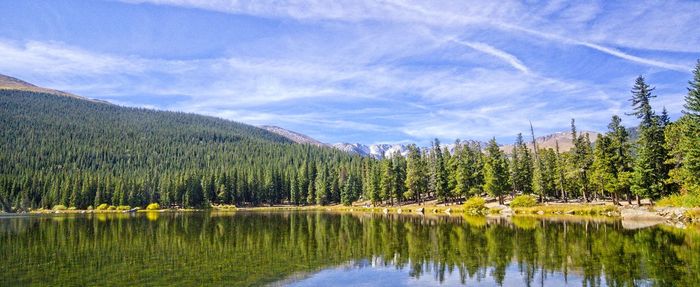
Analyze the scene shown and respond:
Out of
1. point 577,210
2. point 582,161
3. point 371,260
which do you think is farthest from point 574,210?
point 371,260

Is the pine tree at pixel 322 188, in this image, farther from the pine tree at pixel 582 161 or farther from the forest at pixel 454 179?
the pine tree at pixel 582 161

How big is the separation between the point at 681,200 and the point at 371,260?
144 ft

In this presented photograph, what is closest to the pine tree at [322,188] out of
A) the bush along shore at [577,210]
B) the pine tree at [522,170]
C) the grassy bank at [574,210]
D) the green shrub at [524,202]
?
the bush along shore at [577,210]

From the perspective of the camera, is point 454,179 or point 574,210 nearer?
point 574,210

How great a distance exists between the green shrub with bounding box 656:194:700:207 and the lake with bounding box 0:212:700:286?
12.6 metres

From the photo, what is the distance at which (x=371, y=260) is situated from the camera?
89.0 ft

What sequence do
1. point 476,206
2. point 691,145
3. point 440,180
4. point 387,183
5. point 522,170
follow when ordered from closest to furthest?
point 691,145
point 476,206
point 522,170
point 440,180
point 387,183

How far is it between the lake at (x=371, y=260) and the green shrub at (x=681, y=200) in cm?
1257

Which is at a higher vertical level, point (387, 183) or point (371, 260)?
point (387, 183)

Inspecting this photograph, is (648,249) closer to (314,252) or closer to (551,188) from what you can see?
(314,252)

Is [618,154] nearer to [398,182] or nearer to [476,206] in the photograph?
[476,206]

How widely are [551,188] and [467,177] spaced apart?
1859cm

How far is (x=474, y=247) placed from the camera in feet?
102

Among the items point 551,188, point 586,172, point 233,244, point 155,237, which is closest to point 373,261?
point 233,244
